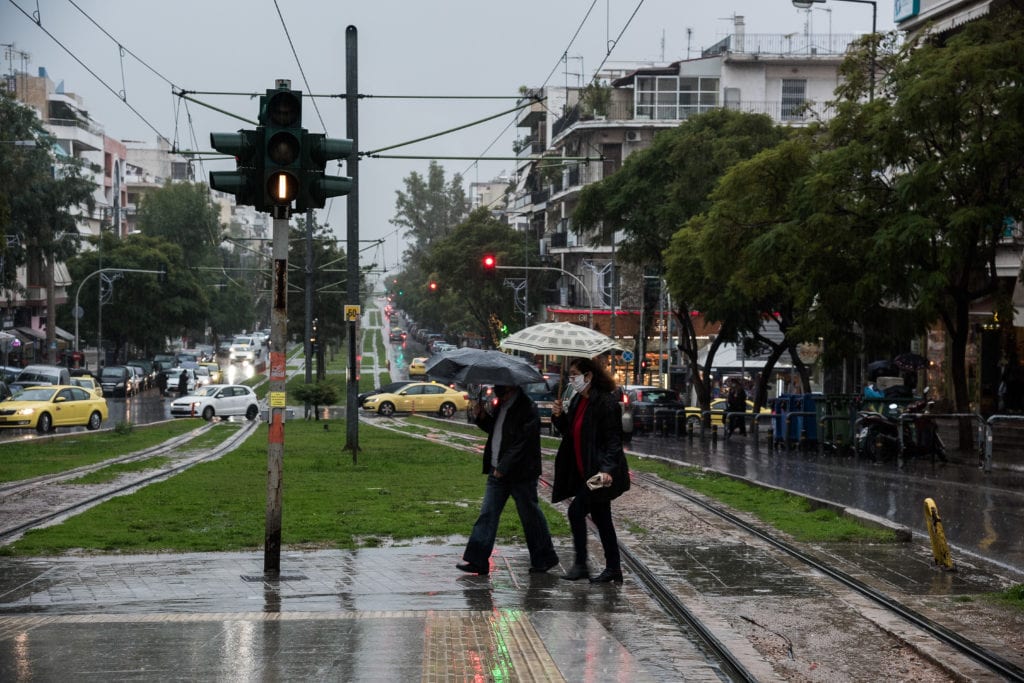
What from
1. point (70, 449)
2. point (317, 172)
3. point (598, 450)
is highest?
point (317, 172)

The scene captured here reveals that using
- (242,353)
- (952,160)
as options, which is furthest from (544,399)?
(242,353)

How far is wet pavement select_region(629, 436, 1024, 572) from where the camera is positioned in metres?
13.8

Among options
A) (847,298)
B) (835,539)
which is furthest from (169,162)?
(835,539)

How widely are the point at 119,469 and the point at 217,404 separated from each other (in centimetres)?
2834

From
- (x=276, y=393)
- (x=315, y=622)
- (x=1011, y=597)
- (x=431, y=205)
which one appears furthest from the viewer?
(x=431, y=205)

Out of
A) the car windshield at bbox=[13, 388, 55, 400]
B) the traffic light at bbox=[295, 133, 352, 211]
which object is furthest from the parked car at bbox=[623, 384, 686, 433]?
the traffic light at bbox=[295, 133, 352, 211]

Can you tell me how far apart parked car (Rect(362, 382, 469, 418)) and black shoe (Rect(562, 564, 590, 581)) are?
45.3 meters

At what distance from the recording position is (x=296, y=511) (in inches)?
567

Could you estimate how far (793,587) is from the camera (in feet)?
33.1

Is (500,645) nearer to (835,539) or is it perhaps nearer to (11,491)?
(835,539)

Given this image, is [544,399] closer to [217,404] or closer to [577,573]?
[217,404]

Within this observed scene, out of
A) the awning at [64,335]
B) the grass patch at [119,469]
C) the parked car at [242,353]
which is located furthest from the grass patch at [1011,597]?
the parked car at [242,353]

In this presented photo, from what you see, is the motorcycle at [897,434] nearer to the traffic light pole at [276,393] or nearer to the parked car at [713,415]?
the parked car at [713,415]

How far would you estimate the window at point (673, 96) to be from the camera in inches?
2830
